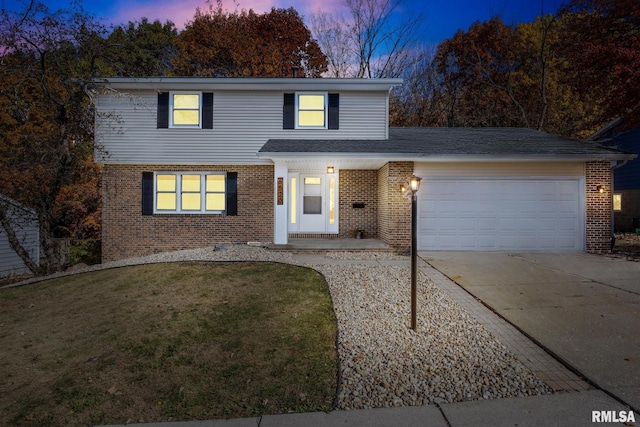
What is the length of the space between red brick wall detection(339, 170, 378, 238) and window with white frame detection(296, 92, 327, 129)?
5.96 feet

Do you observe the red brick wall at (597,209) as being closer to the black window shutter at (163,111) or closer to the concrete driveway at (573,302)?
the concrete driveway at (573,302)

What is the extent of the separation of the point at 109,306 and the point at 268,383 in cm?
367

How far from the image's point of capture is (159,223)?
1159 centimetres

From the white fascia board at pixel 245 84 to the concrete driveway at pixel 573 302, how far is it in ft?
19.4

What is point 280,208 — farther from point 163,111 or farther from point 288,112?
point 163,111

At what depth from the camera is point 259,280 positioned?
6.88 m

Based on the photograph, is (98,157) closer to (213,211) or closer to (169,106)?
(169,106)

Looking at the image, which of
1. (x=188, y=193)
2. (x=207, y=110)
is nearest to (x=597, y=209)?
(x=207, y=110)

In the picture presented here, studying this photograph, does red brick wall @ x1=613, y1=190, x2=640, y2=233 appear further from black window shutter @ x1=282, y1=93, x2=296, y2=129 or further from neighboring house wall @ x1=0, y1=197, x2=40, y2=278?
neighboring house wall @ x1=0, y1=197, x2=40, y2=278

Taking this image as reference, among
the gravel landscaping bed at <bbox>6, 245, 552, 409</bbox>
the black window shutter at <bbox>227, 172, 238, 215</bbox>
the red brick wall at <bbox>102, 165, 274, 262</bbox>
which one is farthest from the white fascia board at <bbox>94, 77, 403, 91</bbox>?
the gravel landscaping bed at <bbox>6, 245, 552, 409</bbox>

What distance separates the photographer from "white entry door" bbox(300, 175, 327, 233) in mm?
12148

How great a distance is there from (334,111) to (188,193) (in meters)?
5.47

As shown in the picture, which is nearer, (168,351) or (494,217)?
(168,351)

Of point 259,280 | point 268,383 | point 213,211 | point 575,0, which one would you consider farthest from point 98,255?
point 575,0
